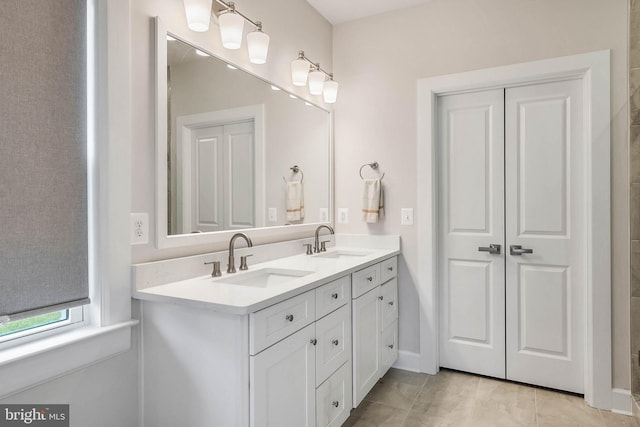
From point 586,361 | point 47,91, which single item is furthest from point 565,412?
point 47,91

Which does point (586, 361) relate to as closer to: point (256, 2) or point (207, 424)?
point (207, 424)

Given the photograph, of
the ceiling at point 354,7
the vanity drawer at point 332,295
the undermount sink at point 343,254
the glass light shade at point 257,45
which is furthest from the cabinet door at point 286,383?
the ceiling at point 354,7

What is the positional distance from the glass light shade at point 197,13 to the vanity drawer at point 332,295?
1.27 metres

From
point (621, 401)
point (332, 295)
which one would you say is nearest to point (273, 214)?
point (332, 295)

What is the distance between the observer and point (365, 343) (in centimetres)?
213

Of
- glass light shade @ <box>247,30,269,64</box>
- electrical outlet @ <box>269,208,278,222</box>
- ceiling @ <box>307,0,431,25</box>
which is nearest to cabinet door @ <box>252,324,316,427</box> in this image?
electrical outlet @ <box>269,208,278,222</box>

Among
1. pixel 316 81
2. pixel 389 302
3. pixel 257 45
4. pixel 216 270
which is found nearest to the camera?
pixel 216 270

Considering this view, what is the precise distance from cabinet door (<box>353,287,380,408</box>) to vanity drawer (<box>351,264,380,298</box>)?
0.10 ft

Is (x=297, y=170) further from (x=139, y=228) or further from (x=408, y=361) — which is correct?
(x=408, y=361)

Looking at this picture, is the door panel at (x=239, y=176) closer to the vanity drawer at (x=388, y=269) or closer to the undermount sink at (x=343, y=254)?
the undermount sink at (x=343, y=254)

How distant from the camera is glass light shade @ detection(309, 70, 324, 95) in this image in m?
2.64

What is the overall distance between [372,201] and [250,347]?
1701 millimetres

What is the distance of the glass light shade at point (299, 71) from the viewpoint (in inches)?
96.7

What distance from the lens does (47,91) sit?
125 cm
